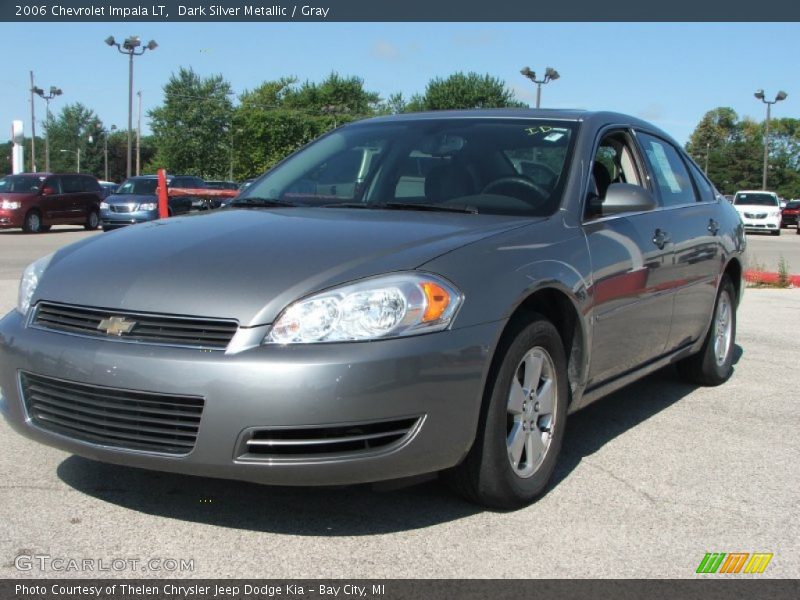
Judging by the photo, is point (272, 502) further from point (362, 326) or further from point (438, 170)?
point (438, 170)

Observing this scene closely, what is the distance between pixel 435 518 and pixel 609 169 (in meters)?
2.20

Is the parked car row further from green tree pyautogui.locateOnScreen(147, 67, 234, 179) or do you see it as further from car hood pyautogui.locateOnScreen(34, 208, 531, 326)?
green tree pyautogui.locateOnScreen(147, 67, 234, 179)

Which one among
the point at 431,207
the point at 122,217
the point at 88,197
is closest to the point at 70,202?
the point at 88,197

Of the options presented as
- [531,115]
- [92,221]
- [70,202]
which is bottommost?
[92,221]

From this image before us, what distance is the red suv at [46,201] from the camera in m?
24.5

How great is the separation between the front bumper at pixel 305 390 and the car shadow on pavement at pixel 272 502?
0.34m

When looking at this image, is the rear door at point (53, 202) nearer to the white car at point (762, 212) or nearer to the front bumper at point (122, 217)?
the front bumper at point (122, 217)

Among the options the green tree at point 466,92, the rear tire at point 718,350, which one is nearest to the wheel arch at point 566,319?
the rear tire at point 718,350

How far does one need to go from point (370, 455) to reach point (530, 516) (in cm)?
81

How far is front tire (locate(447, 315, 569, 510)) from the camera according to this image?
3.34m

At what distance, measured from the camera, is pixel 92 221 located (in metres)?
27.2

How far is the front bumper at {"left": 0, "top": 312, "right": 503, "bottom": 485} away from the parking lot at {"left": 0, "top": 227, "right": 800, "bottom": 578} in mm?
270

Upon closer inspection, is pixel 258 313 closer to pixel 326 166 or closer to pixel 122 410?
pixel 122 410
